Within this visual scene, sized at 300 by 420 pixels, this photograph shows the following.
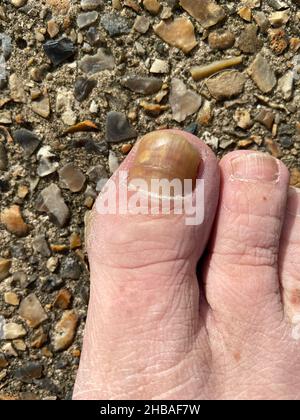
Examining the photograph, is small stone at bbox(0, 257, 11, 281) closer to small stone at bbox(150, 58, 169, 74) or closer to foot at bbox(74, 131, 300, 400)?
foot at bbox(74, 131, 300, 400)

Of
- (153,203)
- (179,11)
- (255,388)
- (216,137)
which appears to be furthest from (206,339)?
(179,11)

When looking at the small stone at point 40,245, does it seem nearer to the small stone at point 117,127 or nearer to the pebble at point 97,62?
the small stone at point 117,127

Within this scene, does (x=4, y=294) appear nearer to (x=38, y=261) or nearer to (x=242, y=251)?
(x=38, y=261)

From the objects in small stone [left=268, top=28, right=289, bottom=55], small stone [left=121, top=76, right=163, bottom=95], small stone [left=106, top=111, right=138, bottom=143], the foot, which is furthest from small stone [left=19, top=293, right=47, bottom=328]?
small stone [left=268, top=28, right=289, bottom=55]

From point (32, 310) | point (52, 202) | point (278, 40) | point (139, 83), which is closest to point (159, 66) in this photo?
point (139, 83)

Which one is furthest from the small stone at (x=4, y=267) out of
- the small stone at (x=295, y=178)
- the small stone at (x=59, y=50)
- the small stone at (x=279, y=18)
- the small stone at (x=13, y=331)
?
the small stone at (x=279, y=18)

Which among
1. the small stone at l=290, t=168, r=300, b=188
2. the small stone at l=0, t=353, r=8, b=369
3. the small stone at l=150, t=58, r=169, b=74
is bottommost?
the small stone at l=0, t=353, r=8, b=369
